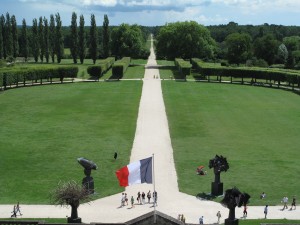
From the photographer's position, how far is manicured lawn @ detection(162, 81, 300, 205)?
33.4 meters

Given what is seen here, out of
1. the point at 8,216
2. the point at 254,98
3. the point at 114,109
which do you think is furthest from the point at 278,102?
the point at 8,216

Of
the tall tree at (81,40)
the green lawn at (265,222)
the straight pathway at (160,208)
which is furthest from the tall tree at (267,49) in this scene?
the green lawn at (265,222)

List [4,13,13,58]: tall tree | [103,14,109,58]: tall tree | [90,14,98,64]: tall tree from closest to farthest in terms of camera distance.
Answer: [90,14,98,64]: tall tree
[4,13,13,58]: tall tree
[103,14,109,58]: tall tree

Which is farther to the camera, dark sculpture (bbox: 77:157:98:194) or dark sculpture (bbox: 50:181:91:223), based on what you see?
dark sculpture (bbox: 77:157:98:194)

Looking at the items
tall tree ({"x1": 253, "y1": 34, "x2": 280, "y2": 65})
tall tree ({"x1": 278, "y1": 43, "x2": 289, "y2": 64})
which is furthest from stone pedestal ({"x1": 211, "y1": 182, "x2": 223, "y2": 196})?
tall tree ({"x1": 253, "y1": 34, "x2": 280, "y2": 65})

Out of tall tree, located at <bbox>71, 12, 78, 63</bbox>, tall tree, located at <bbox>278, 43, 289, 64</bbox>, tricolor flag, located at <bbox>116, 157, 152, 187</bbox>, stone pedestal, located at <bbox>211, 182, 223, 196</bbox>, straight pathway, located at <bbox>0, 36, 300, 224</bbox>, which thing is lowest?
straight pathway, located at <bbox>0, 36, 300, 224</bbox>

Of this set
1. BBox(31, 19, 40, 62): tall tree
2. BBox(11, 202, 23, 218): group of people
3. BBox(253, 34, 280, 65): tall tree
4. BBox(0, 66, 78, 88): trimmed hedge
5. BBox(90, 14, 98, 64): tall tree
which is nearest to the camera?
BBox(11, 202, 23, 218): group of people

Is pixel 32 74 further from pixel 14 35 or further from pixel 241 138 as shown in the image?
pixel 241 138

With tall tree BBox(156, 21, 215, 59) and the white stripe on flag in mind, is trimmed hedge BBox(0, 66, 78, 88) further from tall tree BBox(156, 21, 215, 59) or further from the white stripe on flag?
the white stripe on flag

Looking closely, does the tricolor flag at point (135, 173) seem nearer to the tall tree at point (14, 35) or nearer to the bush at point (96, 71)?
the bush at point (96, 71)

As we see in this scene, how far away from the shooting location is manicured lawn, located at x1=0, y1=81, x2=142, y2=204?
33.2m

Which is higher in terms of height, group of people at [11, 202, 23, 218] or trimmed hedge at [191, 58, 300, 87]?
trimmed hedge at [191, 58, 300, 87]

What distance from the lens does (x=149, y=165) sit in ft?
67.7

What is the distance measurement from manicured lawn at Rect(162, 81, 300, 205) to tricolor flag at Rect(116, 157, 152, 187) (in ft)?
38.9
